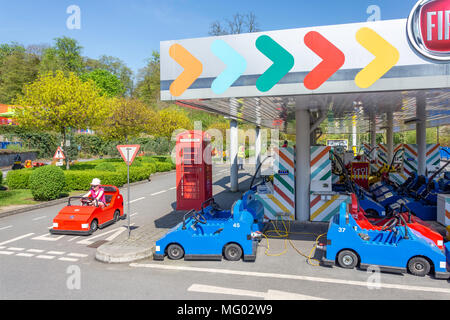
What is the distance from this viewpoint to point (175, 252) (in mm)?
7137

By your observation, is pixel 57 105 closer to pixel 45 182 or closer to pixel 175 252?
pixel 45 182

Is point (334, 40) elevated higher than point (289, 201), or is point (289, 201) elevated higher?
point (334, 40)

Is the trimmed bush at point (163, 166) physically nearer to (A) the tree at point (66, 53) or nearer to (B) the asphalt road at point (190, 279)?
(B) the asphalt road at point (190, 279)

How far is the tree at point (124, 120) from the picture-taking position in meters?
25.2

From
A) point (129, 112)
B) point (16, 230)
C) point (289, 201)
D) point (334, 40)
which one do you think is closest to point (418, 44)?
point (334, 40)

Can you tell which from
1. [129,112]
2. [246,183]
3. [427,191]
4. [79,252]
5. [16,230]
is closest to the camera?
[79,252]

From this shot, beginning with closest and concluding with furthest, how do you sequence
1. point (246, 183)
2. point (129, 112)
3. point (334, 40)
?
1. point (334, 40)
2. point (246, 183)
3. point (129, 112)

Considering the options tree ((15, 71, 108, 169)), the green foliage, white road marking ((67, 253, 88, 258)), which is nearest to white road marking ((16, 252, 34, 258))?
white road marking ((67, 253, 88, 258))

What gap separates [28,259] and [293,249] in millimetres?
5892

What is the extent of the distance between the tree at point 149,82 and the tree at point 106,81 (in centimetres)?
416

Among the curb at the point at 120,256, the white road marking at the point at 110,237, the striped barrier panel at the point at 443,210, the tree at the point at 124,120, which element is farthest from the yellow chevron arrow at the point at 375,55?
the tree at the point at 124,120

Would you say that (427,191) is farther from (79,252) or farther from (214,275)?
(79,252)

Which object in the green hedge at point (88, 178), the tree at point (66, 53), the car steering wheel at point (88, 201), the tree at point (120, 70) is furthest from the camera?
the tree at point (120, 70)
